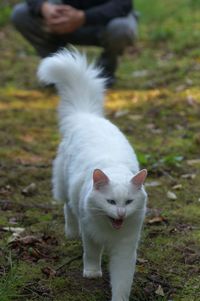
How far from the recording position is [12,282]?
2.74m

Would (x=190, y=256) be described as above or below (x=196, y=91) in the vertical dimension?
above

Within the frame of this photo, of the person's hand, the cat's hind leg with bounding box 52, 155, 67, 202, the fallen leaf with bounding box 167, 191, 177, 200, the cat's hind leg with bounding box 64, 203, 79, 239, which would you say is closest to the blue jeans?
the person's hand

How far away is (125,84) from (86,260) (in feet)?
12.7

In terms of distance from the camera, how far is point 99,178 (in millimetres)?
2564

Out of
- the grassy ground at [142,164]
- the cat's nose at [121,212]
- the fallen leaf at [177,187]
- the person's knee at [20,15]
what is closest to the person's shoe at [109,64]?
the grassy ground at [142,164]

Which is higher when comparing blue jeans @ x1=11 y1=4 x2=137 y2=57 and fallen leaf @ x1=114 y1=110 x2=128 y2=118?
blue jeans @ x1=11 y1=4 x2=137 y2=57

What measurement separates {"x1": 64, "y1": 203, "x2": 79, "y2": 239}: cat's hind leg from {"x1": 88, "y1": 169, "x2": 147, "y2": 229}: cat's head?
0.76 m

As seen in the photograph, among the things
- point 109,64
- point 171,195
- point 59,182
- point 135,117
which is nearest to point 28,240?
point 59,182

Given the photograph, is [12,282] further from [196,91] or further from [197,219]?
[196,91]

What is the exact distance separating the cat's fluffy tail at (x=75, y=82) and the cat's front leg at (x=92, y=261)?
35.5 inches

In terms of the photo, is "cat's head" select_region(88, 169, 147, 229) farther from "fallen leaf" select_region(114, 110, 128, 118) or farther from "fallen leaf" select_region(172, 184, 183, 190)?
"fallen leaf" select_region(114, 110, 128, 118)

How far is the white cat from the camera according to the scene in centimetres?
258

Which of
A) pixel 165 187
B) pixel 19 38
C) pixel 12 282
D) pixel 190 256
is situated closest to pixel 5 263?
pixel 12 282

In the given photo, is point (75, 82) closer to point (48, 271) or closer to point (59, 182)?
point (59, 182)
